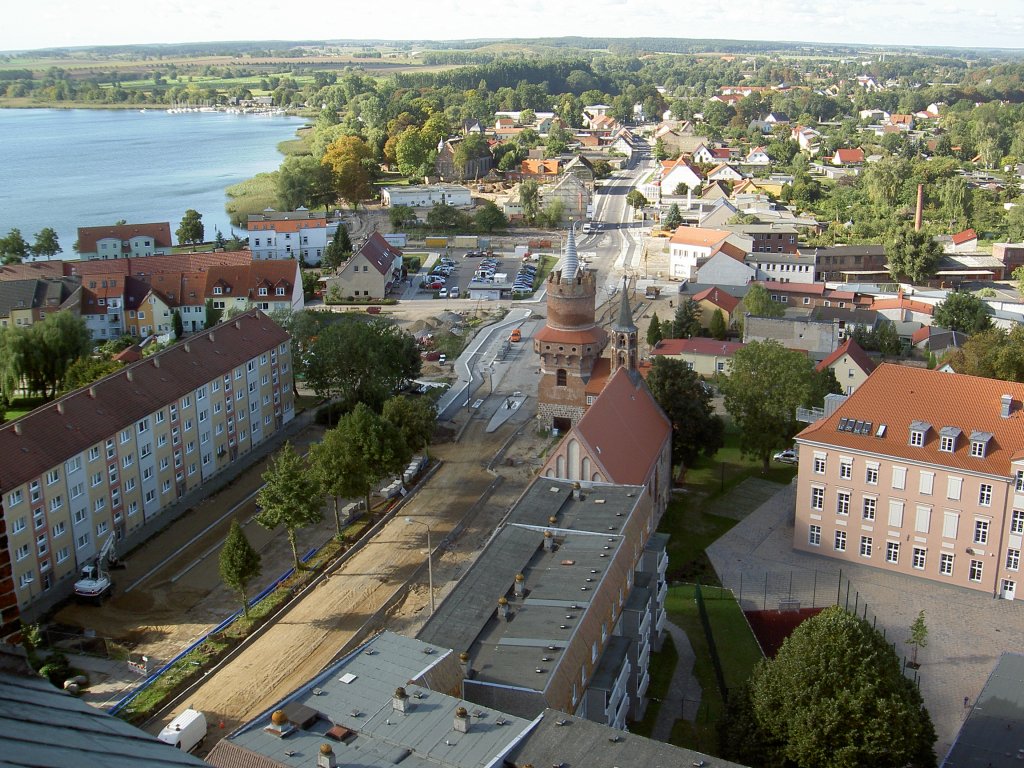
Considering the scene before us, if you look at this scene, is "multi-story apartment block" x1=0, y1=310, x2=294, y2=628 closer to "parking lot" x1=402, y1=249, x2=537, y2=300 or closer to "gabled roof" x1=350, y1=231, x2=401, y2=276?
"gabled roof" x1=350, y1=231, x2=401, y2=276

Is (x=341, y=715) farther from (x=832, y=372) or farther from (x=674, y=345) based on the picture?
(x=674, y=345)

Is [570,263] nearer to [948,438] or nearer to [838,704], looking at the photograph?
[948,438]

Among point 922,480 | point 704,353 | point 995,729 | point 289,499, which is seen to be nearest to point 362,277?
point 704,353

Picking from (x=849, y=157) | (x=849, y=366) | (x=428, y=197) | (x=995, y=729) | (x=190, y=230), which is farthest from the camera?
(x=849, y=157)

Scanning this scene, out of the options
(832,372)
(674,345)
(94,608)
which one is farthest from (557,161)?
(94,608)

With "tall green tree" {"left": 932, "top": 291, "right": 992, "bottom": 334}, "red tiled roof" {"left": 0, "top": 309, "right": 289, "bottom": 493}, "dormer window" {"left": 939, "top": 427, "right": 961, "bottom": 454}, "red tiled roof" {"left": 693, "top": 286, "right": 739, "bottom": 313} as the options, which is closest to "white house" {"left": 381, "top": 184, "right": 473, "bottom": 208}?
"red tiled roof" {"left": 693, "top": 286, "right": 739, "bottom": 313}
